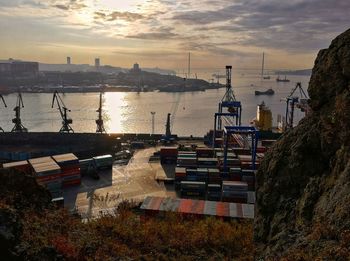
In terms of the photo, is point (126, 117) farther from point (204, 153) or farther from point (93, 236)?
point (93, 236)

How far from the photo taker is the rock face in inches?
231

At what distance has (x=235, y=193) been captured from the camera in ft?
68.7

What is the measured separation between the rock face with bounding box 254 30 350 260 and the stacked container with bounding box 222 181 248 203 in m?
11.3

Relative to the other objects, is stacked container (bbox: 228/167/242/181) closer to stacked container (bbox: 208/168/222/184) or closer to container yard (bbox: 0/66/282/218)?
container yard (bbox: 0/66/282/218)

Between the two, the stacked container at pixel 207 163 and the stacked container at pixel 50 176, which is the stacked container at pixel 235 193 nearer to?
the stacked container at pixel 207 163

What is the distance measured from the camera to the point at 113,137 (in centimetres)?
3709

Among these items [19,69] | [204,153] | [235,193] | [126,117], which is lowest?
[235,193]

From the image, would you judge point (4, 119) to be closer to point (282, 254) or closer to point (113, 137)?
point (113, 137)

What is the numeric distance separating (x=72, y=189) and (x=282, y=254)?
20778 millimetres

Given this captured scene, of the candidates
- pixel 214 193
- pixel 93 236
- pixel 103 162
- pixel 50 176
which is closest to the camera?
pixel 93 236

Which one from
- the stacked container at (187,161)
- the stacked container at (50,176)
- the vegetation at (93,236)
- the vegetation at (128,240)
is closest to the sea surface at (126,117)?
the stacked container at (187,161)

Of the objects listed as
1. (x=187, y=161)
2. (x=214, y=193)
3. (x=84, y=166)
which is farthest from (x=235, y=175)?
(x=84, y=166)

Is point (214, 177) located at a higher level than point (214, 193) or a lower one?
higher

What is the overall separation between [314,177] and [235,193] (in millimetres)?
13370
